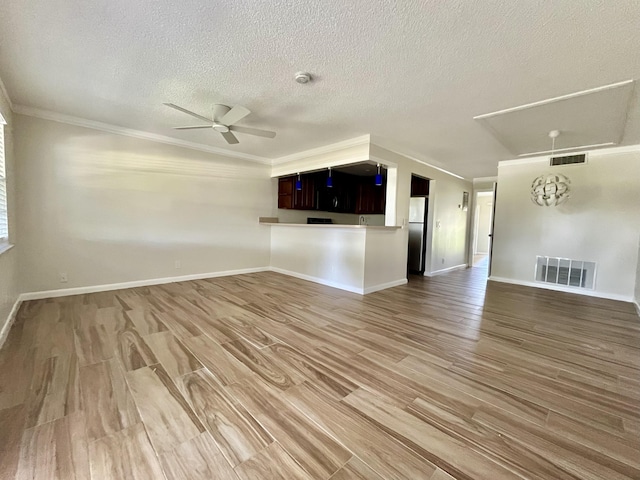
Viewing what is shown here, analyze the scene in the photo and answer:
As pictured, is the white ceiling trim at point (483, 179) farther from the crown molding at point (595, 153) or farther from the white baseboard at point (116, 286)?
the white baseboard at point (116, 286)

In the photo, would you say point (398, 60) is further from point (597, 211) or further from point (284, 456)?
point (597, 211)

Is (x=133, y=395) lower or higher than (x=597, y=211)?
lower

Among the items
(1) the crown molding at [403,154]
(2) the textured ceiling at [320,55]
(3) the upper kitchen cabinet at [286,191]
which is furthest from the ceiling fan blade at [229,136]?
(3) the upper kitchen cabinet at [286,191]

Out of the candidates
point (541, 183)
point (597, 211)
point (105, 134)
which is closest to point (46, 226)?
point (105, 134)

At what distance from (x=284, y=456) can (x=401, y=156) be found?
14.6 ft

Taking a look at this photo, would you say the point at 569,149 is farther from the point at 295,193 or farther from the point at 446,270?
the point at 295,193

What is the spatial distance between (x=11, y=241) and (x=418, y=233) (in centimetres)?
667

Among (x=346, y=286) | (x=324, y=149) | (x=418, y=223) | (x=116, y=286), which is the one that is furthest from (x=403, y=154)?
(x=116, y=286)

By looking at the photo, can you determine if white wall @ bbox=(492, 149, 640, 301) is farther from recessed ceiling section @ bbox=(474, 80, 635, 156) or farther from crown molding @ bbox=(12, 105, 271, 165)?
crown molding @ bbox=(12, 105, 271, 165)

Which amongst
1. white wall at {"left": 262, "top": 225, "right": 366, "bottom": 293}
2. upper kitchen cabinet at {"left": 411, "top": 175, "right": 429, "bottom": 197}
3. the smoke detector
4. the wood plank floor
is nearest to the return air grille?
the wood plank floor

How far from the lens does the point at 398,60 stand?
6.81 feet

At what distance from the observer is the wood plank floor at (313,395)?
1.21m

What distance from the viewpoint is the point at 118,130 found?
3898mm

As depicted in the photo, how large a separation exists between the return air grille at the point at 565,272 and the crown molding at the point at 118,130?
604 centimetres
